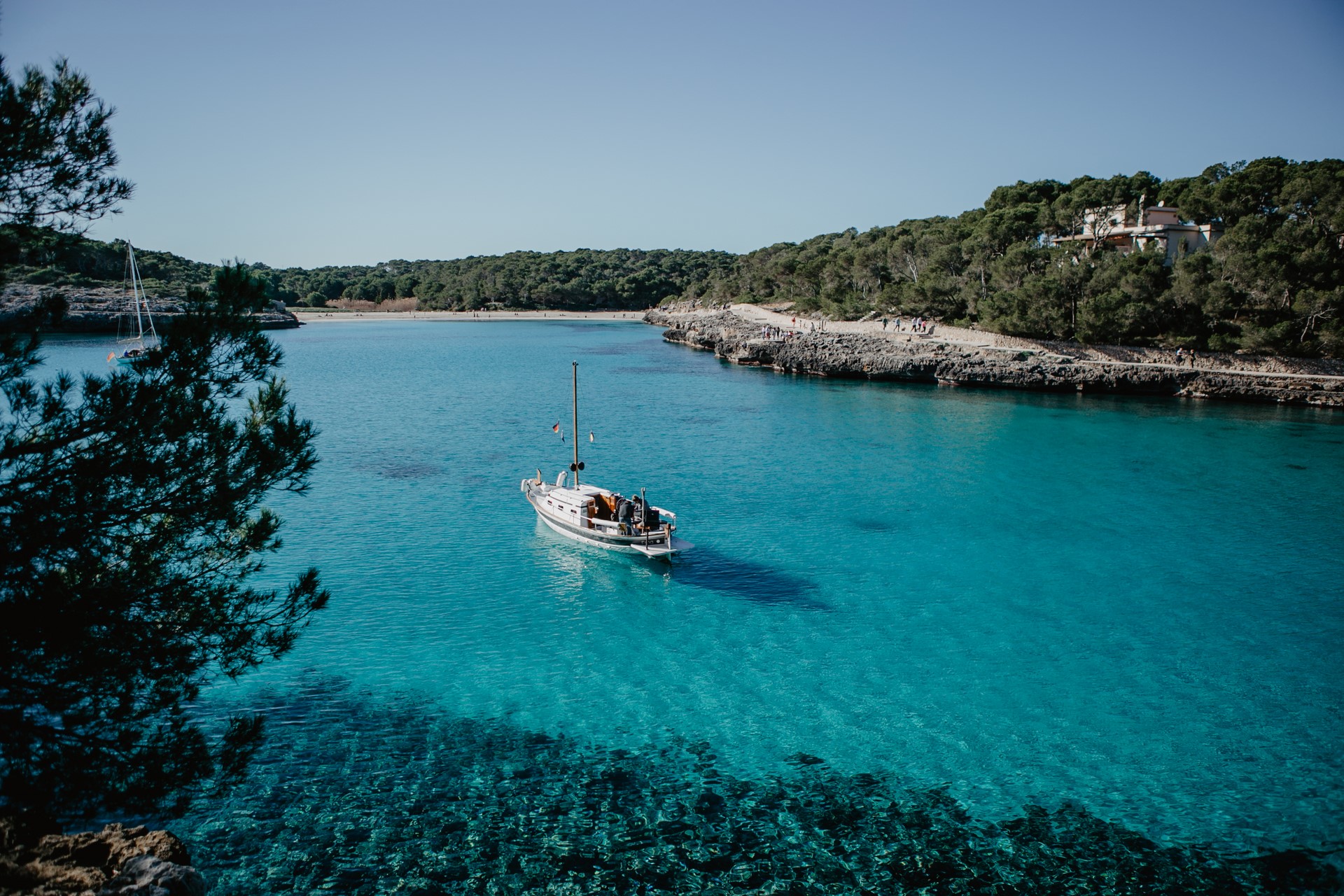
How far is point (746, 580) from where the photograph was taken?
22438 millimetres

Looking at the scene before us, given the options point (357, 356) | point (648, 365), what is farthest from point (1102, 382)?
point (357, 356)

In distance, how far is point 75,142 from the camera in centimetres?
895

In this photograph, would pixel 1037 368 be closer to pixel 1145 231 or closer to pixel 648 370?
pixel 1145 231

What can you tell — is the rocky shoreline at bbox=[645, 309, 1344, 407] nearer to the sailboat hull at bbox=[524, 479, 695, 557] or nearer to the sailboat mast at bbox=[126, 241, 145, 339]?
the sailboat hull at bbox=[524, 479, 695, 557]

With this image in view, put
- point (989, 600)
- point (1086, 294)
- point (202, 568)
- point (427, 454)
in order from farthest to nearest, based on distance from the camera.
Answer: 1. point (1086, 294)
2. point (427, 454)
3. point (989, 600)
4. point (202, 568)

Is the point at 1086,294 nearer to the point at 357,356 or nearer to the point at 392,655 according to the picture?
the point at 392,655

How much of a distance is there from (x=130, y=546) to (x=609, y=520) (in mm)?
15471

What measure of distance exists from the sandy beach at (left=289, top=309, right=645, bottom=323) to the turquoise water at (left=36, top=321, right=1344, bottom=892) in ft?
353

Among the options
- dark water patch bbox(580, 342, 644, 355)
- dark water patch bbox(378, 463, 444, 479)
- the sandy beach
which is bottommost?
dark water patch bbox(378, 463, 444, 479)

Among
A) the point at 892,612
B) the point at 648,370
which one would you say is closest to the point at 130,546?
the point at 892,612

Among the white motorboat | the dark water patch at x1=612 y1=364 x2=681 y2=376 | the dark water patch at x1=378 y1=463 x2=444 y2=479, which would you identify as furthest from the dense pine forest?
the dark water patch at x1=612 y1=364 x2=681 y2=376

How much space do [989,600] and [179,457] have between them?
19074 mm

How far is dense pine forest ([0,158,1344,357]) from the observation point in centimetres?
5369

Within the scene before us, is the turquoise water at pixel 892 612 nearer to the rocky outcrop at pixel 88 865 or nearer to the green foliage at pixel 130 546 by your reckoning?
the rocky outcrop at pixel 88 865
